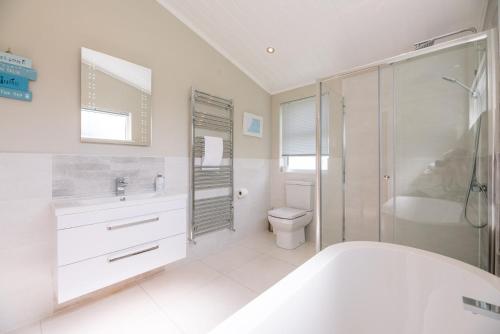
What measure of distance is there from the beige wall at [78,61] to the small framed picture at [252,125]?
0.42 metres

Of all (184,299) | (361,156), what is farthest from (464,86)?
(184,299)

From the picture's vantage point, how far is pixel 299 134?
2.99 meters

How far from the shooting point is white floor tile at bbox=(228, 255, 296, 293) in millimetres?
1847

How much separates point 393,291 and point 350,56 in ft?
6.94

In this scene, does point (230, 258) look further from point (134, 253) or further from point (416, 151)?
point (416, 151)

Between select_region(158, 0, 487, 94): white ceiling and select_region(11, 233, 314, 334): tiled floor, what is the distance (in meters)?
2.21

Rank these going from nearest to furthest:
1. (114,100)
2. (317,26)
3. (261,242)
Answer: (114,100) → (317,26) → (261,242)

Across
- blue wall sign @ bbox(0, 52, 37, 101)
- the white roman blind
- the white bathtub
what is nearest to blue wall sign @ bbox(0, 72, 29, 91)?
blue wall sign @ bbox(0, 52, 37, 101)

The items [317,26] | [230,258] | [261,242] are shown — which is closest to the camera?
[317,26]

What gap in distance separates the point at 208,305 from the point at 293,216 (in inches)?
49.6

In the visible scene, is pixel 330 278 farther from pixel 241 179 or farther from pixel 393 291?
pixel 241 179

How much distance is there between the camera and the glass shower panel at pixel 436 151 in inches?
59.5

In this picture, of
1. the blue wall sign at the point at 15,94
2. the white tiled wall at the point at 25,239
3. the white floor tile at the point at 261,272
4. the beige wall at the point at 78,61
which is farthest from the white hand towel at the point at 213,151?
the blue wall sign at the point at 15,94

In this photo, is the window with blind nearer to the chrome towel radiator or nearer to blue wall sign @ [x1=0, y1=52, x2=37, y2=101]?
the chrome towel radiator
